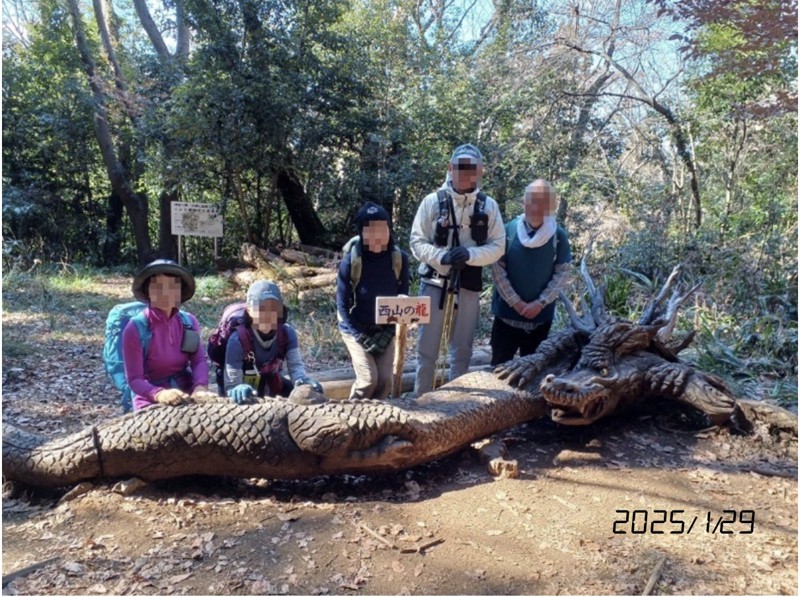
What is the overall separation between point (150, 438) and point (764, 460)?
144 inches

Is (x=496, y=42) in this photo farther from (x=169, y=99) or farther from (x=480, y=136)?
(x=169, y=99)

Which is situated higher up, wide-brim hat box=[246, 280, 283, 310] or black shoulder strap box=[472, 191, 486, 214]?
black shoulder strap box=[472, 191, 486, 214]

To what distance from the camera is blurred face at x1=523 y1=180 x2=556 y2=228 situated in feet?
12.5

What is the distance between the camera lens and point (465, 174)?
3.68 meters

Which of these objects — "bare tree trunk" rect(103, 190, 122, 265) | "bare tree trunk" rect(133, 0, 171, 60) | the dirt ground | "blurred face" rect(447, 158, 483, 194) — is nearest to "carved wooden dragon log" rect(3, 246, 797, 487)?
the dirt ground

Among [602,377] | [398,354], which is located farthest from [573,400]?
[398,354]

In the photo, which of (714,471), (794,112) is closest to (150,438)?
(714,471)

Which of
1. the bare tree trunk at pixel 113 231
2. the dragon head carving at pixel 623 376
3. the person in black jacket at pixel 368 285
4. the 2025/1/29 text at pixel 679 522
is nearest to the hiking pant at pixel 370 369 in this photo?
the person in black jacket at pixel 368 285

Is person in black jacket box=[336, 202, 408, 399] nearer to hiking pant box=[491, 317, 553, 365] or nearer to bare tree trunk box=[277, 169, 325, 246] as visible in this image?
hiking pant box=[491, 317, 553, 365]

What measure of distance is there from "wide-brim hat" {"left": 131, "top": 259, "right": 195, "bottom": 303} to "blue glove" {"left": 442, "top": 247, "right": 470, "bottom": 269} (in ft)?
5.11

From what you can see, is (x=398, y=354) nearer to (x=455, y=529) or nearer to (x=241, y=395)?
(x=241, y=395)

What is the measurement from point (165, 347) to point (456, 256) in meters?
1.84

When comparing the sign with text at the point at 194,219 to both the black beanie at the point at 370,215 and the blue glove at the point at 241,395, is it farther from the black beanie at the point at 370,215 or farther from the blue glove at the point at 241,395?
the blue glove at the point at 241,395

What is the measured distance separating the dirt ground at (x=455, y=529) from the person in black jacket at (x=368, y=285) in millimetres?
786
